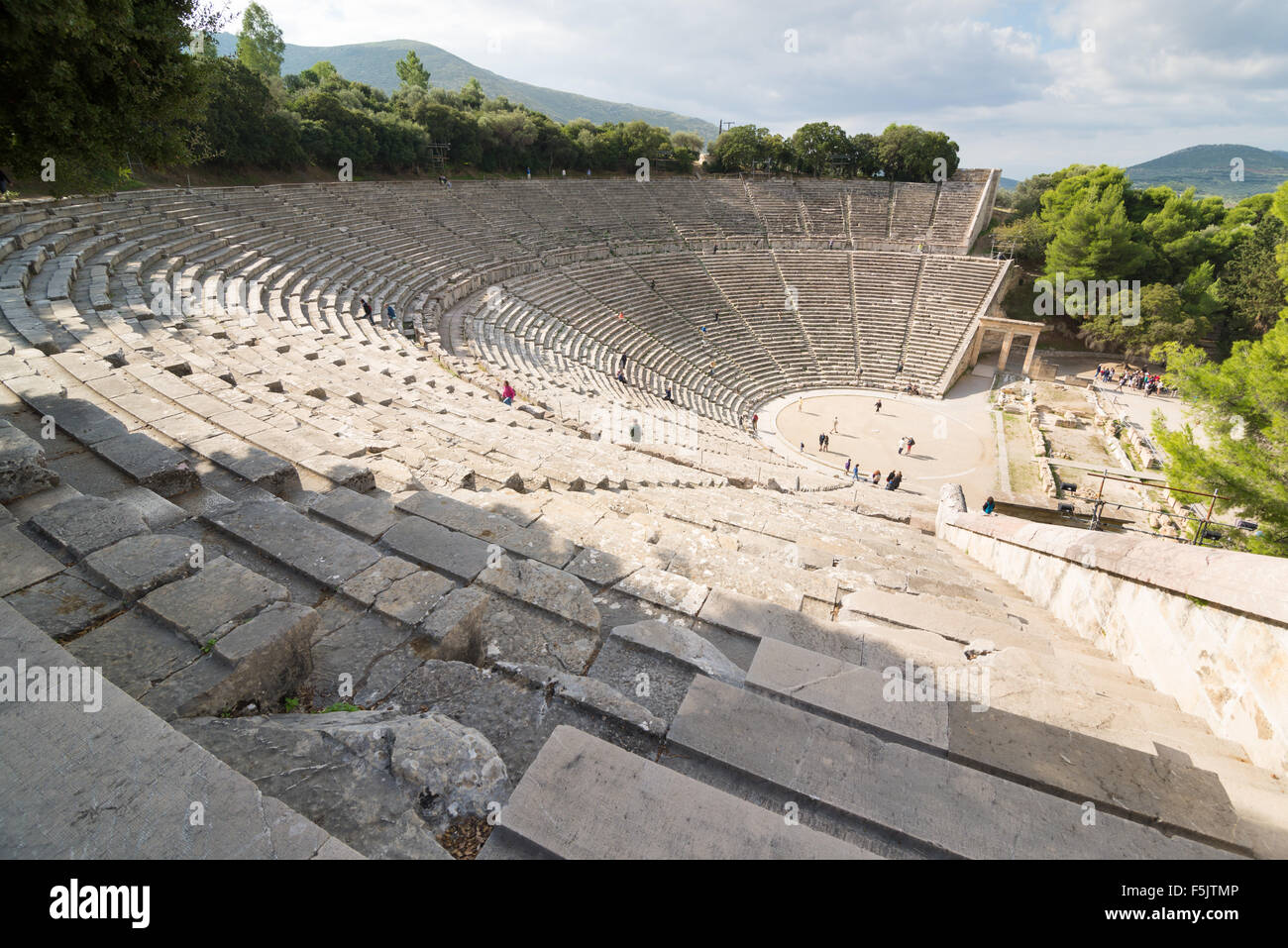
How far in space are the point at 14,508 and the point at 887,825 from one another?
5553mm

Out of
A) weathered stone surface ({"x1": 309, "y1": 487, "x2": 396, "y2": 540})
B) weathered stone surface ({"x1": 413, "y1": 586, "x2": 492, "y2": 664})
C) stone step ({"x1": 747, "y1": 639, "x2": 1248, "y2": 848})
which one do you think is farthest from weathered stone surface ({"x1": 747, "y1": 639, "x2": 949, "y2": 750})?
weathered stone surface ({"x1": 309, "y1": 487, "x2": 396, "y2": 540})

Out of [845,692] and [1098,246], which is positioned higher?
[1098,246]

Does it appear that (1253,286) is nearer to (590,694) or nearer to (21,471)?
(590,694)

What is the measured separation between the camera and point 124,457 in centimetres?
494

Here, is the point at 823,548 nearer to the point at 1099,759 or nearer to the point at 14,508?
the point at 1099,759

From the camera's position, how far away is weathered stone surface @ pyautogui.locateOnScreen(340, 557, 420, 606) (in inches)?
150

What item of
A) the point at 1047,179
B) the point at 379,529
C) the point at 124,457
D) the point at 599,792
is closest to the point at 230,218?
the point at 124,457

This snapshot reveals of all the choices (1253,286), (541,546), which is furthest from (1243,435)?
(1253,286)

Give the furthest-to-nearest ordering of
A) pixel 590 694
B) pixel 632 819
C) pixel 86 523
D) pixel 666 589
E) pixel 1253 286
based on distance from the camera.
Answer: pixel 1253 286
pixel 666 589
pixel 86 523
pixel 590 694
pixel 632 819

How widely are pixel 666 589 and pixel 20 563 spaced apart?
3999mm

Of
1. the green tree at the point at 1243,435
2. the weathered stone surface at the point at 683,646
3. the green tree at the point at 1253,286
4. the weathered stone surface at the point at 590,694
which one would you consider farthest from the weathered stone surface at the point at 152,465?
the green tree at the point at 1253,286

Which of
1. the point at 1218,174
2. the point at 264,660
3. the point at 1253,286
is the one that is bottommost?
the point at 264,660

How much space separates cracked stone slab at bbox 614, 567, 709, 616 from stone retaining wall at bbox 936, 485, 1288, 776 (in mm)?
3561

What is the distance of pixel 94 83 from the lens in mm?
6215
